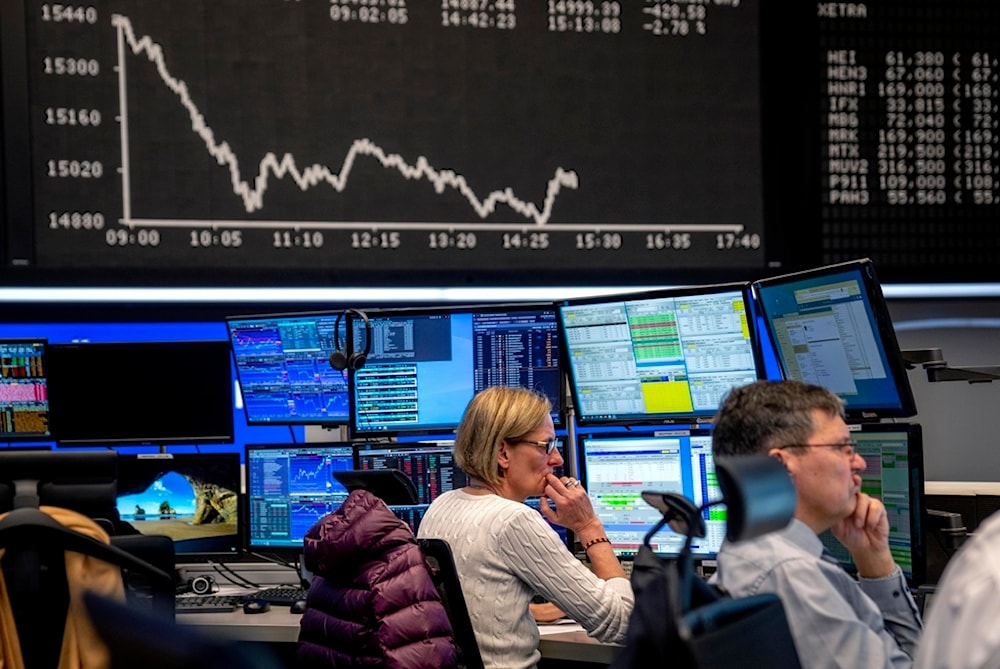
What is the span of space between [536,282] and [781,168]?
3.10ft

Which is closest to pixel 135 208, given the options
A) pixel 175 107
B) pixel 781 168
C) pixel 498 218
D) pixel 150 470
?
pixel 175 107

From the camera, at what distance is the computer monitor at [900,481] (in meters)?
2.22

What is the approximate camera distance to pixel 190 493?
3369 mm

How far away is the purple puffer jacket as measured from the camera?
2039 millimetres

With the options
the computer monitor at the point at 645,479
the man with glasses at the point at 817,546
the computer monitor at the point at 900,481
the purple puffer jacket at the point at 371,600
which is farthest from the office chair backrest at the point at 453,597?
the computer monitor at the point at 900,481

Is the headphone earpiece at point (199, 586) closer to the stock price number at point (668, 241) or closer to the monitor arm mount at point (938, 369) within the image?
the stock price number at point (668, 241)

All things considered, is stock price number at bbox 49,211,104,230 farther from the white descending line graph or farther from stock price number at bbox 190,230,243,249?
stock price number at bbox 190,230,243,249

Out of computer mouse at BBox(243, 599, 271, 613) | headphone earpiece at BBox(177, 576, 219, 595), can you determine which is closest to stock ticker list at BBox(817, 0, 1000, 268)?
computer mouse at BBox(243, 599, 271, 613)

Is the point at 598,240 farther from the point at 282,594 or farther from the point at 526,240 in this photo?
the point at 282,594

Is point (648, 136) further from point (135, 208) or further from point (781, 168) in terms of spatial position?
point (135, 208)

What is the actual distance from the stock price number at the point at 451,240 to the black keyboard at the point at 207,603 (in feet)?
4.15

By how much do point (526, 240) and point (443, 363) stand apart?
0.77 meters

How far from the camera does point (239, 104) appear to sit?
361 cm

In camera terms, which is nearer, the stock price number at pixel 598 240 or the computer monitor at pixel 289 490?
the computer monitor at pixel 289 490
